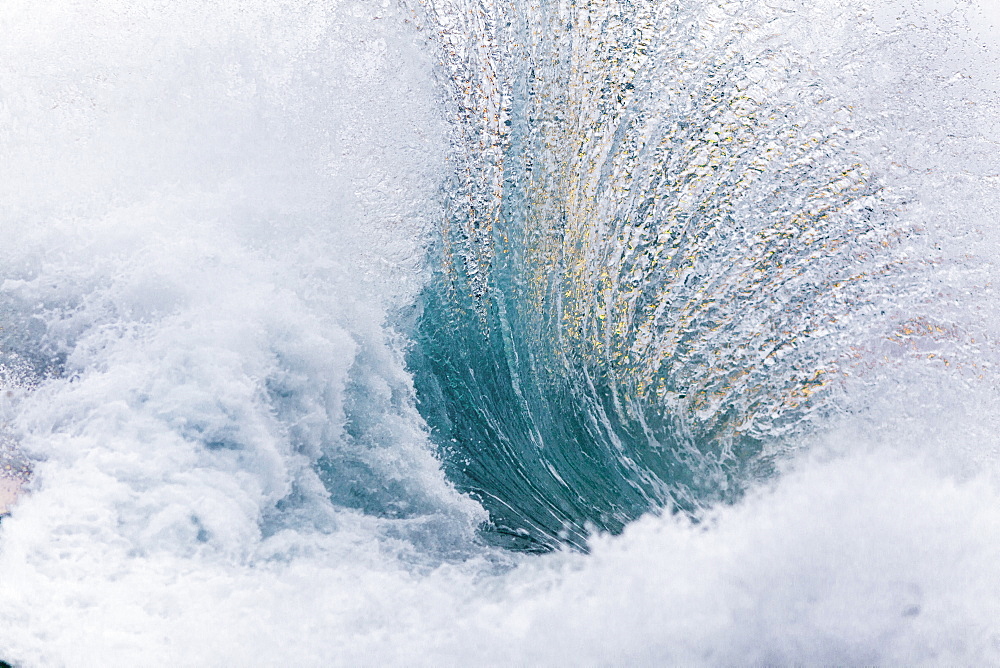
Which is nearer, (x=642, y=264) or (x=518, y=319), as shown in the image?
(x=642, y=264)

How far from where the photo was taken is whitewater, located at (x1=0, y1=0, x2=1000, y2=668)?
2.66 meters

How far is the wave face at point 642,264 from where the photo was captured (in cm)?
317

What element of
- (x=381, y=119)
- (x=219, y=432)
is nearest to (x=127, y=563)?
(x=219, y=432)

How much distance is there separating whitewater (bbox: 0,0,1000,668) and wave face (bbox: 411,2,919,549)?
0.01 m

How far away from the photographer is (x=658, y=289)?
3236 mm

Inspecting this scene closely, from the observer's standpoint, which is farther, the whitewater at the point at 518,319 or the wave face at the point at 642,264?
the wave face at the point at 642,264

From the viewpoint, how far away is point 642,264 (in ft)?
10.7

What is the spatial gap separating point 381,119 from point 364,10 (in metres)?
0.57

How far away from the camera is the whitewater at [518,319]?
2.66 meters

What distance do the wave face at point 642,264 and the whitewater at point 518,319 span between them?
0.05ft

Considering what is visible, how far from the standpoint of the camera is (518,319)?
344 centimetres

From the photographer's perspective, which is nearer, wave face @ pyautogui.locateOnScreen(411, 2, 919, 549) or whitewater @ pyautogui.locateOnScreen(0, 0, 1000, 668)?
whitewater @ pyautogui.locateOnScreen(0, 0, 1000, 668)

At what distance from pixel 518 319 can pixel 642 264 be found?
62 cm

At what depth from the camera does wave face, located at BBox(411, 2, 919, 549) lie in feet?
10.4
